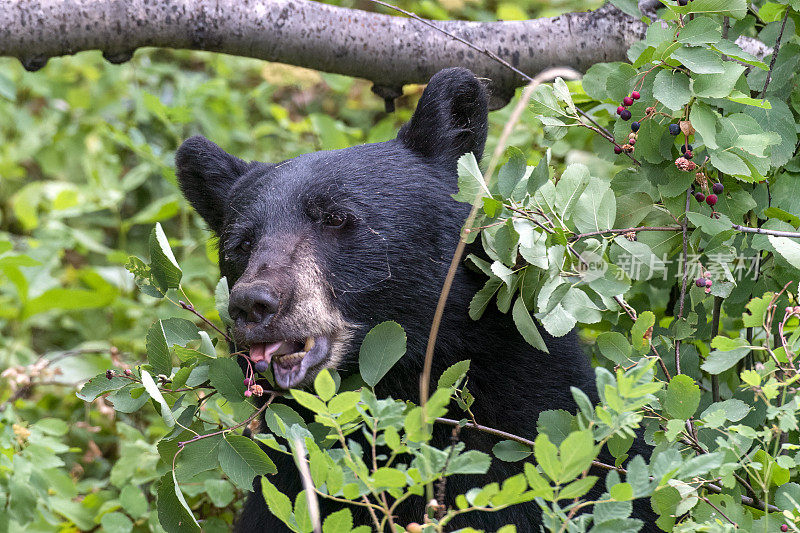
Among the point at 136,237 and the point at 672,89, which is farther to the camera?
the point at 136,237

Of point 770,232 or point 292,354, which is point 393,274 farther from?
point 770,232

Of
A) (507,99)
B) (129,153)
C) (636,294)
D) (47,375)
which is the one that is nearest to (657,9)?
(507,99)

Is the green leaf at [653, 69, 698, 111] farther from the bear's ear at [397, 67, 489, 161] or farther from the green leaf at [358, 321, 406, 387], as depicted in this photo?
the green leaf at [358, 321, 406, 387]

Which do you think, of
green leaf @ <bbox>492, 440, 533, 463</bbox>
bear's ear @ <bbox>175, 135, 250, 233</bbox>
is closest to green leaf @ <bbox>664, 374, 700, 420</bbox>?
green leaf @ <bbox>492, 440, 533, 463</bbox>

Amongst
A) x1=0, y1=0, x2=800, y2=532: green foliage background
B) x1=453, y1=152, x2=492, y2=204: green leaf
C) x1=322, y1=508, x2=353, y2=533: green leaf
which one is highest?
x1=453, y1=152, x2=492, y2=204: green leaf

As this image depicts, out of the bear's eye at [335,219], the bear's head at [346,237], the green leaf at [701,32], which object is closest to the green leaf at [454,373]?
the bear's head at [346,237]

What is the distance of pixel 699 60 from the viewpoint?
2363mm

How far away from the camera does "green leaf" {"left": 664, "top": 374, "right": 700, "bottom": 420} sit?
84.4 inches

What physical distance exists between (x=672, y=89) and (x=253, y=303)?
122 centimetres

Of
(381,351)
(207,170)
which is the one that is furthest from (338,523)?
(207,170)

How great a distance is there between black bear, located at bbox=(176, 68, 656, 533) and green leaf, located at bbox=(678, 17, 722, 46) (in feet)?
2.13

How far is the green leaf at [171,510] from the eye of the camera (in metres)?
2.31

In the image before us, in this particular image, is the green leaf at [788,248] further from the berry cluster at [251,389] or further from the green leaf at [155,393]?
the green leaf at [155,393]

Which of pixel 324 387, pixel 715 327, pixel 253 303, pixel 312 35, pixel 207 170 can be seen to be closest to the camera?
pixel 324 387
